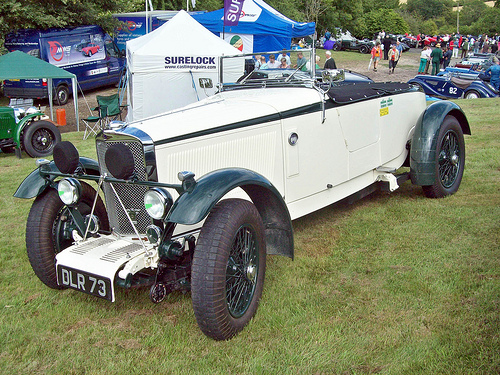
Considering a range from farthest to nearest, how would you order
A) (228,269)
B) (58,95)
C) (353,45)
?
(353,45)
(58,95)
(228,269)

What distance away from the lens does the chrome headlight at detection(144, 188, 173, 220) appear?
9.07 ft

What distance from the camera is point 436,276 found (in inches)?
139

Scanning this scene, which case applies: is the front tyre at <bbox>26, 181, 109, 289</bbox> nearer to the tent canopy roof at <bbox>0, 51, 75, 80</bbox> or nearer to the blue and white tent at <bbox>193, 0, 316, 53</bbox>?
the tent canopy roof at <bbox>0, 51, 75, 80</bbox>

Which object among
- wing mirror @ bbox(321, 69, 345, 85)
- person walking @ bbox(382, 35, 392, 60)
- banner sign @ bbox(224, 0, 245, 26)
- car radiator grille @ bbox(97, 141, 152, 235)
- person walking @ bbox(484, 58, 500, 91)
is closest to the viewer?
car radiator grille @ bbox(97, 141, 152, 235)

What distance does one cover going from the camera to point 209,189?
2777 millimetres

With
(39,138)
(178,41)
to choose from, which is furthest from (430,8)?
(39,138)

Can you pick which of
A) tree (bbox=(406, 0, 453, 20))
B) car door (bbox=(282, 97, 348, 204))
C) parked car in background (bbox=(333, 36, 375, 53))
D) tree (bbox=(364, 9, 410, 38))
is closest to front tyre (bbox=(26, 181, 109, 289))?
car door (bbox=(282, 97, 348, 204))

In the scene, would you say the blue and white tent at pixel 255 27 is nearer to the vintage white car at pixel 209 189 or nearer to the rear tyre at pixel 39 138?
the rear tyre at pixel 39 138

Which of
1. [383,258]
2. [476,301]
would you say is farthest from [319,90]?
[476,301]

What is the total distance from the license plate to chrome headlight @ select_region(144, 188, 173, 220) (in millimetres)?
479

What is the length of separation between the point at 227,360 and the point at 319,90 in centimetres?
246

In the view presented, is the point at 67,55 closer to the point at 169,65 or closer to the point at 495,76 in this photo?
the point at 169,65

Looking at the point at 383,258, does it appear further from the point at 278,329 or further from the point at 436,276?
the point at 278,329

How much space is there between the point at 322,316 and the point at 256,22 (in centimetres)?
1564
